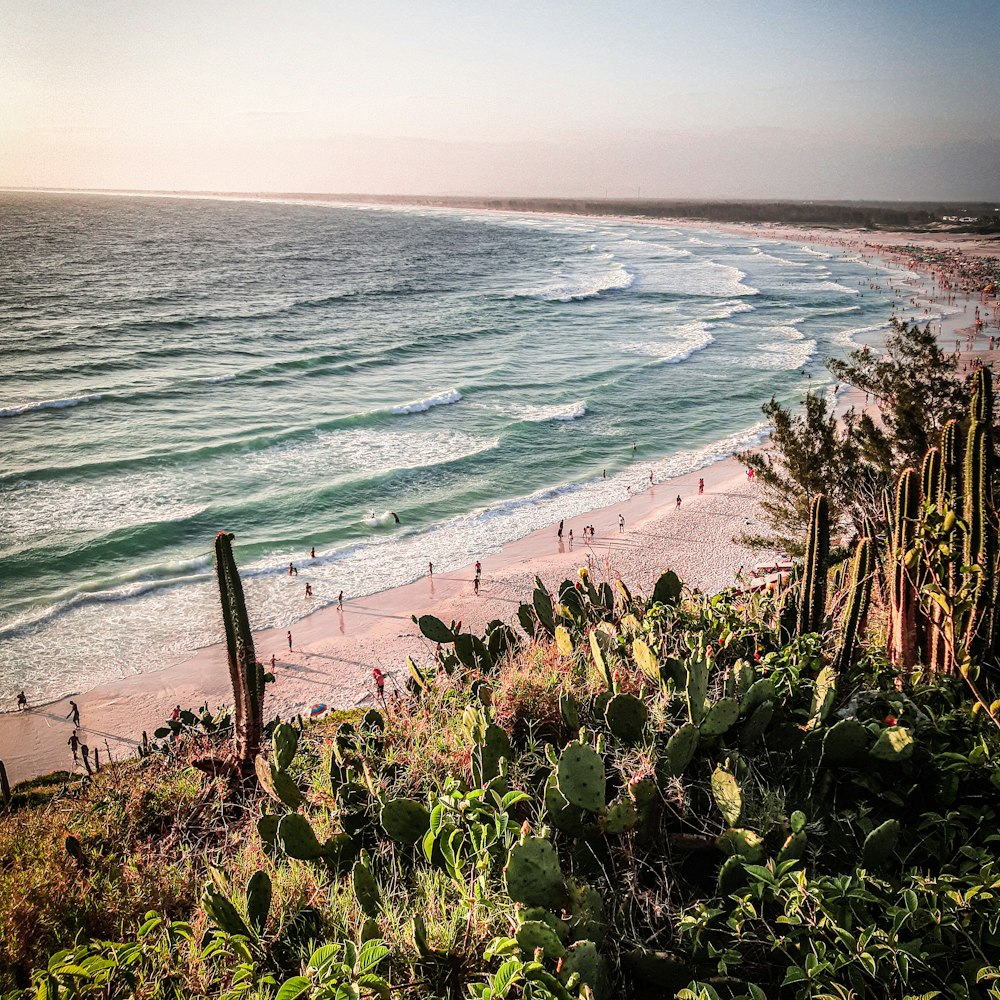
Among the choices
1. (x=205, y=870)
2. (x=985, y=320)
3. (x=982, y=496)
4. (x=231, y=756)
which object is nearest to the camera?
(x=205, y=870)

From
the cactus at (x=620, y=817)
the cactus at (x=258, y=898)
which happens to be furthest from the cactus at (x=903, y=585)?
the cactus at (x=258, y=898)

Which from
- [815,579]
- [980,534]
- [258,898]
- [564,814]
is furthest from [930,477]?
[258,898]

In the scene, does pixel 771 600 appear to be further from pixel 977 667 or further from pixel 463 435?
pixel 463 435

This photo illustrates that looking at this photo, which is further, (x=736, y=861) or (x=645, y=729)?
(x=645, y=729)

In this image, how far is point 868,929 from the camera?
133 inches

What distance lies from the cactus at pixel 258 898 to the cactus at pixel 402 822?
0.75 meters

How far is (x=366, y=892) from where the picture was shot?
4.05m

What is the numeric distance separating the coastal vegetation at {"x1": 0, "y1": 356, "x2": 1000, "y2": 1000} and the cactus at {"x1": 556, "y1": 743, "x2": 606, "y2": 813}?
17 millimetres

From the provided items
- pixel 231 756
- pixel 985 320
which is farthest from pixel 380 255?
pixel 231 756

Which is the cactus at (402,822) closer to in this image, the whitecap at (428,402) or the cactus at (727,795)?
the cactus at (727,795)

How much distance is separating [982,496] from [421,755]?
16.9ft

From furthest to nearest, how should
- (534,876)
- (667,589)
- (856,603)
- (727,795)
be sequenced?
1. (667,589)
2. (856,603)
3. (727,795)
4. (534,876)

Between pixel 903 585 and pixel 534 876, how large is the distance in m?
4.67

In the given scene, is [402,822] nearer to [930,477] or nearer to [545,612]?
[545,612]
